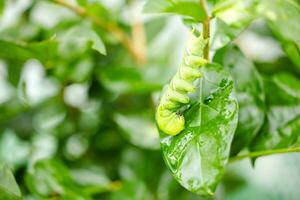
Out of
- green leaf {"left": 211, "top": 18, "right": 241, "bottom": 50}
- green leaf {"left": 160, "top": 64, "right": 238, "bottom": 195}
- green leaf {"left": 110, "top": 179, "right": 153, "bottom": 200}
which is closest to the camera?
green leaf {"left": 160, "top": 64, "right": 238, "bottom": 195}

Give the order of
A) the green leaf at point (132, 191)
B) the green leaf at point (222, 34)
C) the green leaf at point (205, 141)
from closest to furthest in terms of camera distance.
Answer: the green leaf at point (205, 141), the green leaf at point (222, 34), the green leaf at point (132, 191)

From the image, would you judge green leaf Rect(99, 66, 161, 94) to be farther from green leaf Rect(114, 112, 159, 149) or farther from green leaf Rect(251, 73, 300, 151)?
green leaf Rect(251, 73, 300, 151)

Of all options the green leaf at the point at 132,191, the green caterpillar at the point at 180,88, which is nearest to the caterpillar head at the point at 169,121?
the green caterpillar at the point at 180,88

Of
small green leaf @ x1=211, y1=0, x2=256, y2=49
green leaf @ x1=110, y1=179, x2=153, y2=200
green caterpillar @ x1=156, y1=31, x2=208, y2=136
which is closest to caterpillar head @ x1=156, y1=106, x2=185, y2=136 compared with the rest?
green caterpillar @ x1=156, y1=31, x2=208, y2=136

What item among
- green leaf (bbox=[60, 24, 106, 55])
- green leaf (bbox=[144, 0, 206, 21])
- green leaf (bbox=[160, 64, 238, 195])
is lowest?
green leaf (bbox=[60, 24, 106, 55])

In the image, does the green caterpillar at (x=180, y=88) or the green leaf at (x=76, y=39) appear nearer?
the green caterpillar at (x=180, y=88)

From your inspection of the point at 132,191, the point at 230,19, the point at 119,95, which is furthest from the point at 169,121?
the point at 119,95

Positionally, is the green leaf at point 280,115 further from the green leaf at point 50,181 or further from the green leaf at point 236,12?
the green leaf at point 50,181
